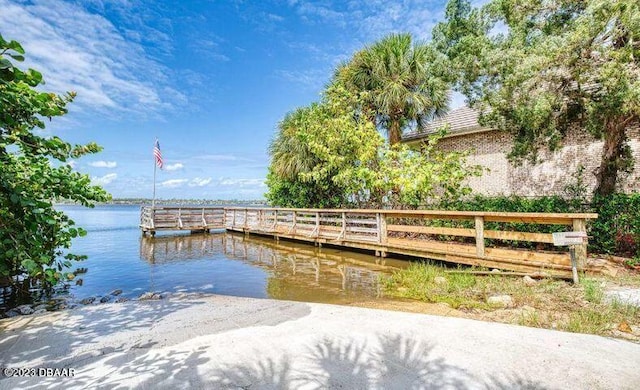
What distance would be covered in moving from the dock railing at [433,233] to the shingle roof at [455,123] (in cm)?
468

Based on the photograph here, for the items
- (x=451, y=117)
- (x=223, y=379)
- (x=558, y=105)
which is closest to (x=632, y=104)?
(x=558, y=105)

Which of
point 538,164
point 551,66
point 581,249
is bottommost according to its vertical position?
point 581,249

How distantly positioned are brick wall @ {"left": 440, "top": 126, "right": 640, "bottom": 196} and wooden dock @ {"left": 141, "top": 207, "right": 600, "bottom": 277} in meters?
3.45

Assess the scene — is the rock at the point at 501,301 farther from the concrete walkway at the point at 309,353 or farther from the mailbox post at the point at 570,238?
the mailbox post at the point at 570,238

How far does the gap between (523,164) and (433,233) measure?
5.78 m

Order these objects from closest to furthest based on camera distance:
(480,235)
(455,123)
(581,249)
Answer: (581,249), (480,235), (455,123)

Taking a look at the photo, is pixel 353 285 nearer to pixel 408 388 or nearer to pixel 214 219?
pixel 408 388

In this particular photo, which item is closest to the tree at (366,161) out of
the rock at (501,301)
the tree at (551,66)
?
the tree at (551,66)

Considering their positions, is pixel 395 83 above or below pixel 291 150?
above

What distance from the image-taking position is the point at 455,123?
14.0 metres

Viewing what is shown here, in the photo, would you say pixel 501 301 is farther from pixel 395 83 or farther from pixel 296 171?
pixel 296 171

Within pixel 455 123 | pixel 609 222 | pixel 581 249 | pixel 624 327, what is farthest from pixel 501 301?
pixel 455 123

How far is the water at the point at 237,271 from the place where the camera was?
22.7 feet

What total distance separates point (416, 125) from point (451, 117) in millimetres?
2290
